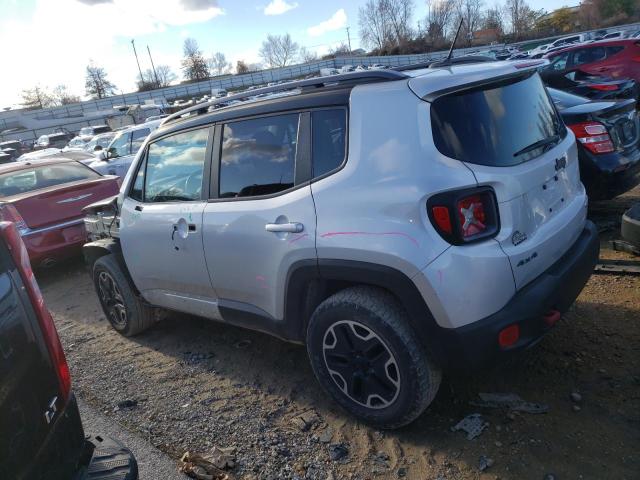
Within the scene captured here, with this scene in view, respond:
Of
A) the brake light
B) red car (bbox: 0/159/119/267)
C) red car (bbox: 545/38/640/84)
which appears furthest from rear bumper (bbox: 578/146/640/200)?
red car (bbox: 545/38/640/84)

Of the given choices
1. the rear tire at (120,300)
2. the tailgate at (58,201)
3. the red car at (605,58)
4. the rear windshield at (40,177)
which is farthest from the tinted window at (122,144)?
the red car at (605,58)

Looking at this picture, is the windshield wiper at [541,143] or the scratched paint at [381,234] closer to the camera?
the scratched paint at [381,234]

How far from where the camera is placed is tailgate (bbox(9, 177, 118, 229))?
6441 millimetres

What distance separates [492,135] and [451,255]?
71cm

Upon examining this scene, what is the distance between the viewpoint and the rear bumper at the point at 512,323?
2.40 metres

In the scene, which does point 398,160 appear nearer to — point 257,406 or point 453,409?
point 453,409

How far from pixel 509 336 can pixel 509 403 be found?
0.67 meters

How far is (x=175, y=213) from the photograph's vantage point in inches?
144

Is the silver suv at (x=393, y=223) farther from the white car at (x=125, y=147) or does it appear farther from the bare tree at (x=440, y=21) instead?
the bare tree at (x=440, y=21)

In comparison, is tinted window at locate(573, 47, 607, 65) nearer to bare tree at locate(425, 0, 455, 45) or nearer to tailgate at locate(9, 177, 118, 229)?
tailgate at locate(9, 177, 118, 229)

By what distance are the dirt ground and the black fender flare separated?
1.77 ft

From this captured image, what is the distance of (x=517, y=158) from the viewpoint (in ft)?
8.64

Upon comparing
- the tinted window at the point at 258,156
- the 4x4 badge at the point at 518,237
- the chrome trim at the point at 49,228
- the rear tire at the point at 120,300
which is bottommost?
the rear tire at the point at 120,300

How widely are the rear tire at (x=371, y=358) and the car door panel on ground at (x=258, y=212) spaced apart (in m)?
0.35
